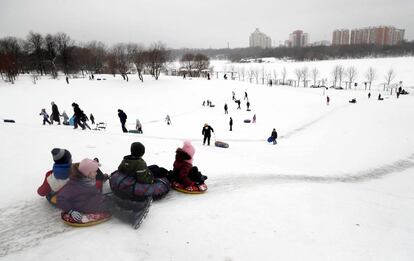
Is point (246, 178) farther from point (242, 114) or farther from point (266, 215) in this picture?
point (242, 114)

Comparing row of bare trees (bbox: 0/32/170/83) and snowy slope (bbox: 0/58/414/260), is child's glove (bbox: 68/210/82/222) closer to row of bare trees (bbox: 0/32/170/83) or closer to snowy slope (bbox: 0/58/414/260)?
snowy slope (bbox: 0/58/414/260)

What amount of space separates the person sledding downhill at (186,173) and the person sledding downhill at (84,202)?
1.54m

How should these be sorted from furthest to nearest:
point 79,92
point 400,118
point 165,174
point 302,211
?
point 79,92 < point 400,118 < point 165,174 < point 302,211

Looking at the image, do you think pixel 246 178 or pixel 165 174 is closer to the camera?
pixel 165 174

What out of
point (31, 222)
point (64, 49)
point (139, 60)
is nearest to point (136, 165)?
point (31, 222)

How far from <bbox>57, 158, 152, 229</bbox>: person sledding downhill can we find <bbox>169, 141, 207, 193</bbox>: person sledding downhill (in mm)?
→ 1539

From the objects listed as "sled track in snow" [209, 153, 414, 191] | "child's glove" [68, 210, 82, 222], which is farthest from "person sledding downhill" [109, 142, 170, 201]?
"sled track in snow" [209, 153, 414, 191]

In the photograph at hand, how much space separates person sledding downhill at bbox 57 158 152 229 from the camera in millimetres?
5191

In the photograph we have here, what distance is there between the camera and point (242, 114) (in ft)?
113

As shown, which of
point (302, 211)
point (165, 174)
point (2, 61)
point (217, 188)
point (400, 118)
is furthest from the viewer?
point (2, 61)

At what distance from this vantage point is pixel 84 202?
5238mm

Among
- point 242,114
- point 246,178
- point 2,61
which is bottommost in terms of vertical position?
point 242,114

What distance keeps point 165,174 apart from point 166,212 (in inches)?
52.5

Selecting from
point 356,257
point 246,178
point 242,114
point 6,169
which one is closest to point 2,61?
point 242,114
